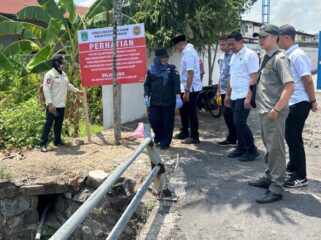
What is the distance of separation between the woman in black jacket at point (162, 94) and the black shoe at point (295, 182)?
257 cm

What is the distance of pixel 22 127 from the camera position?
8484 millimetres

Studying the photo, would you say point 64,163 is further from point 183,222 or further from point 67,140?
point 183,222

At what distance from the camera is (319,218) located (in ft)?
14.3

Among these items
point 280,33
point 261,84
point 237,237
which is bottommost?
point 237,237

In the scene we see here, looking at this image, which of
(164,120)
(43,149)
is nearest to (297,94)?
(164,120)

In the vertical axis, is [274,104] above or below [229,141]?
above

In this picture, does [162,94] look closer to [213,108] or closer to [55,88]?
[55,88]

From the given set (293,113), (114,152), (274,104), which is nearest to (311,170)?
(293,113)

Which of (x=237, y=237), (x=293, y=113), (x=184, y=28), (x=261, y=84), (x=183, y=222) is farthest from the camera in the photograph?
(x=184, y=28)

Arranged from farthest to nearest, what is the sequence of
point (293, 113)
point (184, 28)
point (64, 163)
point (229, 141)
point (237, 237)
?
point (184, 28), point (229, 141), point (64, 163), point (293, 113), point (237, 237)

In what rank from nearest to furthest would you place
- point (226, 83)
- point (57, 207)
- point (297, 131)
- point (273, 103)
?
1. point (273, 103)
2. point (297, 131)
3. point (57, 207)
4. point (226, 83)

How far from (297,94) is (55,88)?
4.30m

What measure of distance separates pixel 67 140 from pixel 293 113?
4831 millimetres

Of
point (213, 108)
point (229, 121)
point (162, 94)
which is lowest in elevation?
point (213, 108)
